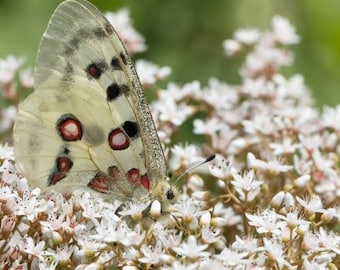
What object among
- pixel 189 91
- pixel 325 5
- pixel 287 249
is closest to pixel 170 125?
pixel 189 91

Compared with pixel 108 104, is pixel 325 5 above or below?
above

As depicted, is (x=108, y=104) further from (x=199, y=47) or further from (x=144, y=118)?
(x=199, y=47)

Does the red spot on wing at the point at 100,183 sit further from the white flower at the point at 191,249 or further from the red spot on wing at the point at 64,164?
the white flower at the point at 191,249

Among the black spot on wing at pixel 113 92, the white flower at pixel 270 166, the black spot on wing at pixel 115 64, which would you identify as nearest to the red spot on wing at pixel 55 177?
the black spot on wing at pixel 113 92

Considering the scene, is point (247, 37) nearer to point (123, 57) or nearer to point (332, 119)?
point (332, 119)

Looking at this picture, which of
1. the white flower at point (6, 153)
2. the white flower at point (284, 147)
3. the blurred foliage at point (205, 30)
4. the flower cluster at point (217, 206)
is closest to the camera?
the flower cluster at point (217, 206)

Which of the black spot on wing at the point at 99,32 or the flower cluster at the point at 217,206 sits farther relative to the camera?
the black spot on wing at the point at 99,32

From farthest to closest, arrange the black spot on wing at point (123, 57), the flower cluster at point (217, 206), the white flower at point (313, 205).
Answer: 1. the black spot on wing at point (123, 57)
2. the white flower at point (313, 205)
3. the flower cluster at point (217, 206)
